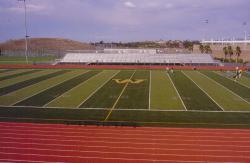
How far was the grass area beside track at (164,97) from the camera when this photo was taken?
80.6 ft

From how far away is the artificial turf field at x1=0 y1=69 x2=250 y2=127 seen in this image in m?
21.0

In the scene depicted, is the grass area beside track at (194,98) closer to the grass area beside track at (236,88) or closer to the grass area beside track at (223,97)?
the grass area beside track at (223,97)

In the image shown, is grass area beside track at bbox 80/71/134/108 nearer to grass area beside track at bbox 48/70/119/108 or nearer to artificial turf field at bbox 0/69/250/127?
artificial turf field at bbox 0/69/250/127

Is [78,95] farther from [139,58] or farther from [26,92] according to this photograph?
[139,58]

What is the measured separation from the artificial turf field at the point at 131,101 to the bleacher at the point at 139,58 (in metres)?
30.8

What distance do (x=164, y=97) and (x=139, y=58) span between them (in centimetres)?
4447

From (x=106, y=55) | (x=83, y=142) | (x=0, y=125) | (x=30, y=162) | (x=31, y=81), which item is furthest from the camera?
(x=106, y=55)

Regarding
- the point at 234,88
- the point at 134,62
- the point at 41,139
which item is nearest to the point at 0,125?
the point at 41,139

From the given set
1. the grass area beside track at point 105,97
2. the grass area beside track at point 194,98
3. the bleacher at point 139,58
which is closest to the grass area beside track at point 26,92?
the grass area beside track at point 105,97

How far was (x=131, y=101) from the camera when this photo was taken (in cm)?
2644

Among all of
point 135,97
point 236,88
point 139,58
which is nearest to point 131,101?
point 135,97

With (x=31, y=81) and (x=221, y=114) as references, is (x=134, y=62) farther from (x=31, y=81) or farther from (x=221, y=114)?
(x=221, y=114)

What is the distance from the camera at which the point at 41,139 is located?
16781 millimetres

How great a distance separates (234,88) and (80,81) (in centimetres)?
1532
